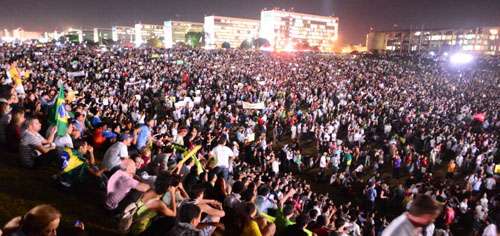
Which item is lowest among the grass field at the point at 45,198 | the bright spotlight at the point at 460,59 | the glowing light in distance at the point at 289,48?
the grass field at the point at 45,198

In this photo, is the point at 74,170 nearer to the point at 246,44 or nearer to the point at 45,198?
the point at 45,198

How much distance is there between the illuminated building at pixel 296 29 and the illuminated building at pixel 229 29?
445cm

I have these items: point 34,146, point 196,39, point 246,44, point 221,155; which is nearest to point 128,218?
point 34,146

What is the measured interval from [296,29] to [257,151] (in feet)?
460

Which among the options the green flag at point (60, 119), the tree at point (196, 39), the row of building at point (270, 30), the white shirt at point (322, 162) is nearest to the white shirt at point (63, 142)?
the green flag at point (60, 119)

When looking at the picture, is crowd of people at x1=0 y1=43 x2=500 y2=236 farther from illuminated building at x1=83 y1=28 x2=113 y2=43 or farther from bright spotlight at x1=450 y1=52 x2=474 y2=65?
illuminated building at x1=83 y1=28 x2=113 y2=43

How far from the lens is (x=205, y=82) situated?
25969 mm

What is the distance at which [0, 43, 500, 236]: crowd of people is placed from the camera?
15.2 feet

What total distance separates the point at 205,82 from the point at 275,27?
4838 inches

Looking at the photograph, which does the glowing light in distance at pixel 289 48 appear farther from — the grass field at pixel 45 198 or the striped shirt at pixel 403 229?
the striped shirt at pixel 403 229

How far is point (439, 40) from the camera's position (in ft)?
400

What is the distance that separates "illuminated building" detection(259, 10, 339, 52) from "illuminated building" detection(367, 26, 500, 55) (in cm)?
2037

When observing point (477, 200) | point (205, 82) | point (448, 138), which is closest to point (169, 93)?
point (205, 82)

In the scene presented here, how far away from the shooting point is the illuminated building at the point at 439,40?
106188mm
